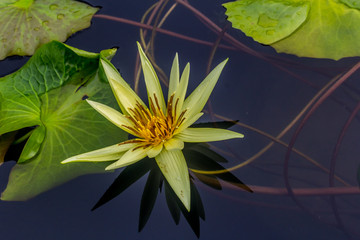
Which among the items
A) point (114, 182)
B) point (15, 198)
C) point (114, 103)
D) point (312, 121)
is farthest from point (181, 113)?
point (15, 198)

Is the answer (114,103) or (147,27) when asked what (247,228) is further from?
(147,27)

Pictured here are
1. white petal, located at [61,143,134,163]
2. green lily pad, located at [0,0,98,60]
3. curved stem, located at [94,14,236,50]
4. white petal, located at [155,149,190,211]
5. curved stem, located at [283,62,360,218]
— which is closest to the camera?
white petal, located at [155,149,190,211]

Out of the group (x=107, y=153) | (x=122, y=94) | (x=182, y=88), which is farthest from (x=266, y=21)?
(x=107, y=153)

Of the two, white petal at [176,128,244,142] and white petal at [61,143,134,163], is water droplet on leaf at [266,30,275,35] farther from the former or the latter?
white petal at [61,143,134,163]

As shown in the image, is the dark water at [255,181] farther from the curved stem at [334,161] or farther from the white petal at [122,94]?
the white petal at [122,94]

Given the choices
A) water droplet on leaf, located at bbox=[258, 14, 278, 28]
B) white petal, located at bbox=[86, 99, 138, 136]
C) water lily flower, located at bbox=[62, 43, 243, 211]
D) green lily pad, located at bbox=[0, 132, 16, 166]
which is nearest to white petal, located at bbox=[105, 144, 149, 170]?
water lily flower, located at bbox=[62, 43, 243, 211]

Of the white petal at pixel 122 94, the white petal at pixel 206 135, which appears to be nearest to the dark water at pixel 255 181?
the white petal at pixel 206 135
